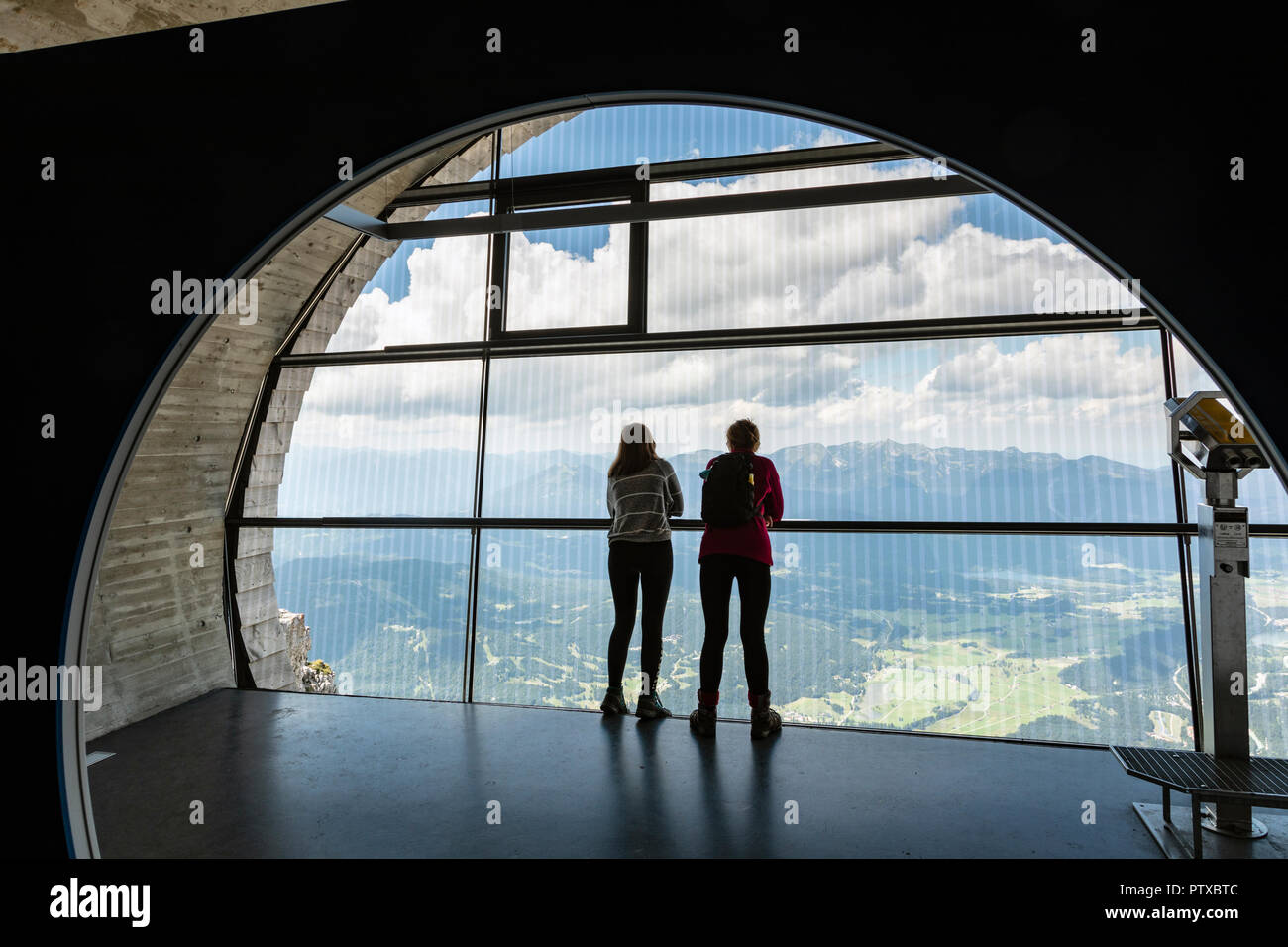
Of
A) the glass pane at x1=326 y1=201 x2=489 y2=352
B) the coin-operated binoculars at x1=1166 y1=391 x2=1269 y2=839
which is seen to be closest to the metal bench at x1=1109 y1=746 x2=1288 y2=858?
the coin-operated binoculars at x1=1166 y1=391 x2=1269 y2=839

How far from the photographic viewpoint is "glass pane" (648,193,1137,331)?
12.7 feet

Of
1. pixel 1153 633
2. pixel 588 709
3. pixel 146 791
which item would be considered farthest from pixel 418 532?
pixel 1153 633

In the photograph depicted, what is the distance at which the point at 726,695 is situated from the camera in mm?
4105

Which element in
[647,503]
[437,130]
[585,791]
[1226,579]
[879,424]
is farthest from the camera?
[879,424]

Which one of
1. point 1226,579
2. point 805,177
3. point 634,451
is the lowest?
point 1226,579

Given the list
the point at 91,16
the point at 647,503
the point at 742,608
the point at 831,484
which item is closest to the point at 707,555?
the point at 742,608

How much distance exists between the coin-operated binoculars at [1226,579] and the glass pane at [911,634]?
1028 mm

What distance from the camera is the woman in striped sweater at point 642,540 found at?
378 centimetres

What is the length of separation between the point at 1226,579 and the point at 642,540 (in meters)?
2.43

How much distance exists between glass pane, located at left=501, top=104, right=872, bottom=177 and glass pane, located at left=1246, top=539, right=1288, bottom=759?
3098mm

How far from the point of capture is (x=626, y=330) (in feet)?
14.6

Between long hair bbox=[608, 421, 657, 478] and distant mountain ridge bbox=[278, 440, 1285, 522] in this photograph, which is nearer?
distant mountain ridge bbox=[278, 440, 1285, 522]

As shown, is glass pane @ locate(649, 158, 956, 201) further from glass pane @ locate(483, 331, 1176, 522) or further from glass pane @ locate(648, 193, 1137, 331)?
glass pane @ locate(483, 331, 1176, 522)

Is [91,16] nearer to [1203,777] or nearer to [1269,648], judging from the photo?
[1203,777]
